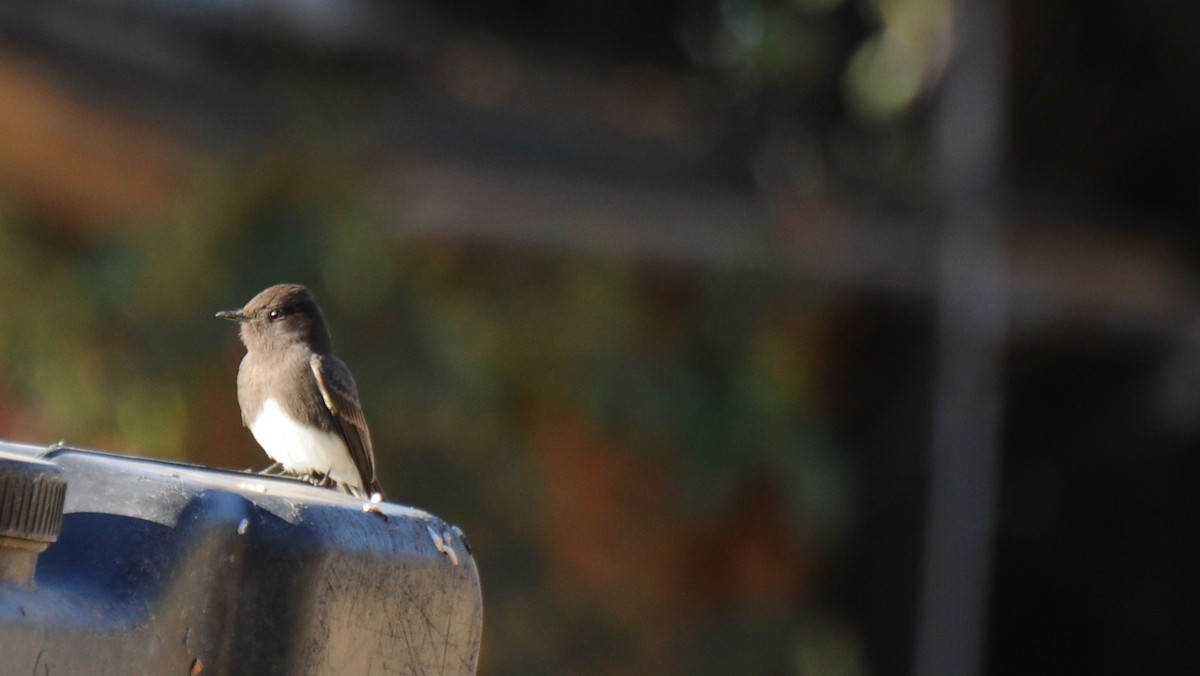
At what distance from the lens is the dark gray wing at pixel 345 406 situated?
11.6 ft

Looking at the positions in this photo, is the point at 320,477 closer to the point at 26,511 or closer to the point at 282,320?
the point at 282,320

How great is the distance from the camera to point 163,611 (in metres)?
1.27

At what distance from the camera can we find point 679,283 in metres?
6.14

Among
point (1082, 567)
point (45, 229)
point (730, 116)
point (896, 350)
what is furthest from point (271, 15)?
point (1082, 567)

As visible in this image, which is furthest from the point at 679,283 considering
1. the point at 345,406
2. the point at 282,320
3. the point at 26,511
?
the point at 26,511

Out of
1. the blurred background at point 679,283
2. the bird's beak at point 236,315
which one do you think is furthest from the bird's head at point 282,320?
the blurred background at point 679,283

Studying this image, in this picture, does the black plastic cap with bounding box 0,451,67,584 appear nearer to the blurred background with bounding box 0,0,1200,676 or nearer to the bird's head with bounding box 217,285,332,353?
the bird's head with bounding box 217,285,332,353

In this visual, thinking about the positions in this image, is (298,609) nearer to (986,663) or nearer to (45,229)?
(45,229)

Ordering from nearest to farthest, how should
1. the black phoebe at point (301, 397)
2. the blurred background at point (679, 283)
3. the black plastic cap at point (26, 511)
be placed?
1. the black plastic cap at point (26, 511)
2. the black phoebe at point (301, 397)
3. the blurred background at point (679, 283)

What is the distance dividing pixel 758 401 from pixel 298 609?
14.6 feet

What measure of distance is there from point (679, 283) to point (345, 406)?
277 centimetres

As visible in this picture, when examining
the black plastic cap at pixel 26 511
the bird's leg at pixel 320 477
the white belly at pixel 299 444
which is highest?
the black plastic cap at pixel 26 511

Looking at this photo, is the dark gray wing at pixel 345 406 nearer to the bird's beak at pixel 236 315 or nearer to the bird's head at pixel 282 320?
the bird's head at pixel 282 320

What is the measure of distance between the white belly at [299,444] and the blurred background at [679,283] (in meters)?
1.60
